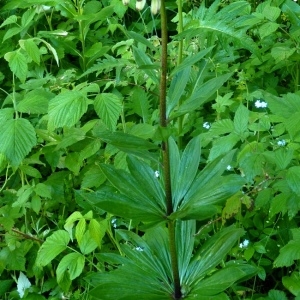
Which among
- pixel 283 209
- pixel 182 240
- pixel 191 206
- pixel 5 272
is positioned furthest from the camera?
pixel 5 272

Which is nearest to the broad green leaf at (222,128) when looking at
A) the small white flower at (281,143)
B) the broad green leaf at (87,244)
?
the small white flower at (281,143)

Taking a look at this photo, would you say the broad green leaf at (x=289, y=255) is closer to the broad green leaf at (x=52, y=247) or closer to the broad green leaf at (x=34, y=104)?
the broad green leaf at (x=52, y=247)

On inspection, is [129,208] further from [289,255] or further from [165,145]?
[289,255]

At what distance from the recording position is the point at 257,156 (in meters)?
1.92

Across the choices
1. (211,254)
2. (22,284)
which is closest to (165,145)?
(211,254)

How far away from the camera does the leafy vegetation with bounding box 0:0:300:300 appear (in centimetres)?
144

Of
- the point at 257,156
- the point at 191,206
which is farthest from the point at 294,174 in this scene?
the point at 191,206

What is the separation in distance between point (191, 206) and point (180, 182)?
0.15 meters

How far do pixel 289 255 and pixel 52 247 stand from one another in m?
0.77

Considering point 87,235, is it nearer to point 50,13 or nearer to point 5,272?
point 5,272

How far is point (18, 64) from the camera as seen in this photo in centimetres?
230

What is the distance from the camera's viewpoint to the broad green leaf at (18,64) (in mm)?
2279

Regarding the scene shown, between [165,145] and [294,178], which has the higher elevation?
[165,145]

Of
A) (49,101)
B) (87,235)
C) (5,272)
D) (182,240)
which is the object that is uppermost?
(49,101)
